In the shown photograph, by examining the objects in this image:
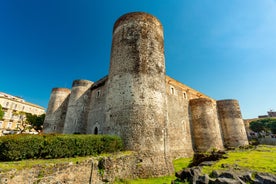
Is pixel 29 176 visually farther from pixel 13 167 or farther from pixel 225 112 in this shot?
pixel 225 112

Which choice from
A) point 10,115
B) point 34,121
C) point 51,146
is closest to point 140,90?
point 51,146

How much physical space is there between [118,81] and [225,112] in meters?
25.0

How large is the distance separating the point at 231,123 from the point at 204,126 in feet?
35.5

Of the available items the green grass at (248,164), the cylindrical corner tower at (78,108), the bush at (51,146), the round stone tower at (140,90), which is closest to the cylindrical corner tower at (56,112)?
the cylindrical corner tower at (78,108)

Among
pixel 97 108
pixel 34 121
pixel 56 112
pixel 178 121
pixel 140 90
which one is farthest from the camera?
pixel 34 121

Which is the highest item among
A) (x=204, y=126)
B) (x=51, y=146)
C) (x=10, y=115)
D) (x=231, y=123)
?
(x=10, y=115)

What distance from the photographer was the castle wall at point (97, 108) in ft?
54.3

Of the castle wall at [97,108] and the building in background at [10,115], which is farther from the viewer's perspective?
the building in background at [10,115]

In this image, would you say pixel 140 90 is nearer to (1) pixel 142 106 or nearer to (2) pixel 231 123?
(1) pixel 142 106

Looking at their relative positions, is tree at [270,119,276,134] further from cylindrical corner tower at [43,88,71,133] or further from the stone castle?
cylindrical corner tower at [43,88,71,133]

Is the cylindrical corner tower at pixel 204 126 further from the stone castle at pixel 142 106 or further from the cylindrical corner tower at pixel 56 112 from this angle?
the cylindrical corner tower at pixel 56 112

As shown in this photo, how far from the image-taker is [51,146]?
20.2 ft

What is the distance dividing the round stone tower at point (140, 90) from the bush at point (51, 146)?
1693 mm

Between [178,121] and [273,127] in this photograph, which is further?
[273,127]
